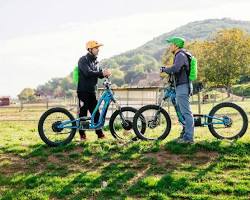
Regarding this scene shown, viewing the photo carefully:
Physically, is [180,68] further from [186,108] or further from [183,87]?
[186,108]

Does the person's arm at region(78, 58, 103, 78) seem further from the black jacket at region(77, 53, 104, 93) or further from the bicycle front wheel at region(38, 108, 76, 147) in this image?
the bicycle front wheel at region(38, 108, 76, 147)

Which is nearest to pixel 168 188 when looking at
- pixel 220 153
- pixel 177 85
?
pixel 220 153

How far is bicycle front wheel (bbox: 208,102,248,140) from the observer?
11.3 m

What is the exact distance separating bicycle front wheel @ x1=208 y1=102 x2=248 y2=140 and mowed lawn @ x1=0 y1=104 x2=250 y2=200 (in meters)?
0.28

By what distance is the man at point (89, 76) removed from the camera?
11.7m

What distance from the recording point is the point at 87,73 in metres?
11.6

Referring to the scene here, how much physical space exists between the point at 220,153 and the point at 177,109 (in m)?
1.45

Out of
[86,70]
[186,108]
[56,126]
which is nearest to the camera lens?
[186,108]

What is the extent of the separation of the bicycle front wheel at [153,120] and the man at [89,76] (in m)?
1.10

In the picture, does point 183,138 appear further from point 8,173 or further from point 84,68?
point 8,173

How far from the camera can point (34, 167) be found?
416 inches

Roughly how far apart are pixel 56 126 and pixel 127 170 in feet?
7.87

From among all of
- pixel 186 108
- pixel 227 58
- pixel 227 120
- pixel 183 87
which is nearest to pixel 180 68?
pixel 183 87

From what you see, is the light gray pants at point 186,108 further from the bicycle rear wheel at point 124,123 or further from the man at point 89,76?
the man at point 89,76
